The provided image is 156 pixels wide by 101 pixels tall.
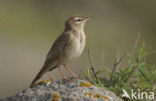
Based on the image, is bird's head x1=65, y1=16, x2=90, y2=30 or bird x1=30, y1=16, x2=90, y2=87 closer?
bird x1=30, y1=16, x2=90, y2=87

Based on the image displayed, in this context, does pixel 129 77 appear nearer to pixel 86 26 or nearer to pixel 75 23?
pixel 75 23

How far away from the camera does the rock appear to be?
6180 mm

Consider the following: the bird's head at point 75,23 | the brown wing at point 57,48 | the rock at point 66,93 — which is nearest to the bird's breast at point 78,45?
the brown wing at point 57,48

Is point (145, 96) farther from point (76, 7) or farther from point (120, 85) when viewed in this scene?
point (76, 7)

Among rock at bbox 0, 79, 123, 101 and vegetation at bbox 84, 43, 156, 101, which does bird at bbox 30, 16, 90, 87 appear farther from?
vegetation at bbox 84, 43, 156, 101

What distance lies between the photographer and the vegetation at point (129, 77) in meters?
7.00

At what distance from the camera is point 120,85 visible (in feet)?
23.5

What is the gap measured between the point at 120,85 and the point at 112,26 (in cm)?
1539

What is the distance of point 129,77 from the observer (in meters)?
7.24

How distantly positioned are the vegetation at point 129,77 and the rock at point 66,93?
19.9 inches

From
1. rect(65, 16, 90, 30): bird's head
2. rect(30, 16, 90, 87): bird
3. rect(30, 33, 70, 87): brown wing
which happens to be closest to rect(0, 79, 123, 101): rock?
rect(30, 16, 90, 87): bird

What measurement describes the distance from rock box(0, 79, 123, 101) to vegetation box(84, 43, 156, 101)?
1.66 ft

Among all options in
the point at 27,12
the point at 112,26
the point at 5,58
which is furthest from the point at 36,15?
the point at 5,58

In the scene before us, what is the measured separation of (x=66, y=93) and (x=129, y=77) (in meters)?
1.37
